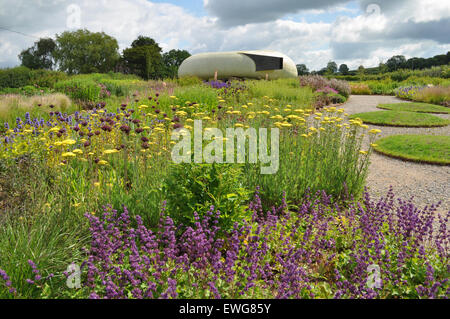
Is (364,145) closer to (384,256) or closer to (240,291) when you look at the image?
(384,256)

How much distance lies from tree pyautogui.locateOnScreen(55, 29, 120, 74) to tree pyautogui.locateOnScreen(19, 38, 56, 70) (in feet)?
17.9

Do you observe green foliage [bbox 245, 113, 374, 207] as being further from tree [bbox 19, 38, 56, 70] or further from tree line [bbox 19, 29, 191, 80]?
tree [bbox 19, 38, 56, 70]

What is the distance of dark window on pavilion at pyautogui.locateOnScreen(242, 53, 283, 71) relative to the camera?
29062mm

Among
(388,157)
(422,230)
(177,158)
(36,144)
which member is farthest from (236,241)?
(388,157)

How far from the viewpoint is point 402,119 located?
1105 cm

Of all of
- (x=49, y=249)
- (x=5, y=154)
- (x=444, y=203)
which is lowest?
(x=444, y=203)

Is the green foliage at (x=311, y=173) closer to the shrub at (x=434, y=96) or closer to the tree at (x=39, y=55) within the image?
the shrub at (x=434, y=96)

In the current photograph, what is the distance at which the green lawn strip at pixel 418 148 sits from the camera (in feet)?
22.0

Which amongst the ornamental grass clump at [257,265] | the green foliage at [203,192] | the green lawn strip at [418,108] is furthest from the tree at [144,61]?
the ornamental grass clump at [257,265]

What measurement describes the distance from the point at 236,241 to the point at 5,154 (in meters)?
3.51

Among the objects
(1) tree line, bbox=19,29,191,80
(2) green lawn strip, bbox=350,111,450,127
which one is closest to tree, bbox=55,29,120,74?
(1) tree line, bbox=19,29,191,80

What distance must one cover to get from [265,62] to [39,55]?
38.4 metres

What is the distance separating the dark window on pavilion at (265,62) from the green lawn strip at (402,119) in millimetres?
18675

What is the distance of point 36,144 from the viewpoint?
4383 mm
